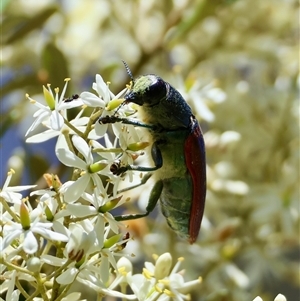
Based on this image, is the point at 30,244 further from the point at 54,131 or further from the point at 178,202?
the point at 178,202

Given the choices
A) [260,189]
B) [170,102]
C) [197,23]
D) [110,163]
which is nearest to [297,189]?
[260,189]

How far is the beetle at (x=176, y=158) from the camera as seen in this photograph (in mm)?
734

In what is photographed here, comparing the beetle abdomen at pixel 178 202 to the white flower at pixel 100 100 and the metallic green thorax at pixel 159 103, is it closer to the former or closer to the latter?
the metallic green thorax at pixel 159 103

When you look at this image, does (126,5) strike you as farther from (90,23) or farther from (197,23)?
(197,23)

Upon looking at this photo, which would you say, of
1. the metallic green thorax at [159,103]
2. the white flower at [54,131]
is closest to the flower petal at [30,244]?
the white flower at [54,131]

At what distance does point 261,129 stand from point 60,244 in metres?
0.76

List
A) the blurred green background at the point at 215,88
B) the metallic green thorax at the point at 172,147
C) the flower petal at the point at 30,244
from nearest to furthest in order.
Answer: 1. the flower petal at the point at 30,244
2. the metallic green thorax at the point at 172,147
3. the blurred green background at the point at 215,88

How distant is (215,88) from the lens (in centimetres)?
111

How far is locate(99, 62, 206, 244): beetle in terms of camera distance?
734 millimetres

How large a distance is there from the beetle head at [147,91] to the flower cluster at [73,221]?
4cm

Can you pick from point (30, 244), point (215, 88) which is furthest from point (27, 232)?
point (215, 88)

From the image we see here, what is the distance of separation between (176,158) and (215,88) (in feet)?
1.28

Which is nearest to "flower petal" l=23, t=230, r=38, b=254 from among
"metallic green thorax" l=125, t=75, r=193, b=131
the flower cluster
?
the flower cluster

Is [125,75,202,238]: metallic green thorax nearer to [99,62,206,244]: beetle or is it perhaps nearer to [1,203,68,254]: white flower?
[99,62,206,244]: beetle
